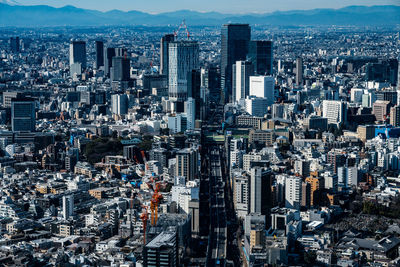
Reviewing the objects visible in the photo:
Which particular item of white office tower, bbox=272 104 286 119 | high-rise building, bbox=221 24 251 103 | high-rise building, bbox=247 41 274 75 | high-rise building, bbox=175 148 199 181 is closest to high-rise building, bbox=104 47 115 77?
high-rise building, bbox=221 24 251 103

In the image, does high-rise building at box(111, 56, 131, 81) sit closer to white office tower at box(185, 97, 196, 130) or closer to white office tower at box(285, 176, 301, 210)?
white office tower at box(185, 97, 196, 130)

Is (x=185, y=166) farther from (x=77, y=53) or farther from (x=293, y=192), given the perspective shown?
(x=77, y=53)

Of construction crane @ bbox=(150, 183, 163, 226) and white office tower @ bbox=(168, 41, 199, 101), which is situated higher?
white office tower @ bbox=(168, 41, 199, 101)

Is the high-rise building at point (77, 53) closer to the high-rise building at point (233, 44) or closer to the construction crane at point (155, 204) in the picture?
the high-rise building at point (233, 44)

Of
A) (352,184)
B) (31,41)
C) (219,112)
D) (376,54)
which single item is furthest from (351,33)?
(352,184)

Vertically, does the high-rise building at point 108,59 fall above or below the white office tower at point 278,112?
above

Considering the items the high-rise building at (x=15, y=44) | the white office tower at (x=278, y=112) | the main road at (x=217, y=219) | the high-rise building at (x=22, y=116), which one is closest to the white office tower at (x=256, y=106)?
the white office tower at (x=278, y=112)
